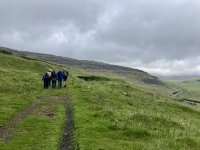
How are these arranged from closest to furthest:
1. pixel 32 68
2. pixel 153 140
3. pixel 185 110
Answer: pixel 153 140, pixel 185 110, pixel 32 68

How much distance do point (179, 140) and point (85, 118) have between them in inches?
398

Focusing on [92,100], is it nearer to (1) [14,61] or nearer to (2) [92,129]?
(2) [92,129]

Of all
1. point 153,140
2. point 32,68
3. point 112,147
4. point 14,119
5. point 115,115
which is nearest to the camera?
point 112,147

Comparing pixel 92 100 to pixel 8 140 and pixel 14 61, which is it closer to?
pixel 8 140

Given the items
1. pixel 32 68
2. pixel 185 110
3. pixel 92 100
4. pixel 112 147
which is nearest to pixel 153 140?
pixel 112 147

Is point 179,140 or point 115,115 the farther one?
point 115,115

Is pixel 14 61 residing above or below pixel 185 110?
above

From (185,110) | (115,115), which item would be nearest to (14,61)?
(185,110)

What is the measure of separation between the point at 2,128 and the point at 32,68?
93.3 meters

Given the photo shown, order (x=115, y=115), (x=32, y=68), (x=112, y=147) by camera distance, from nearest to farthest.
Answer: (x=112, y=147) < (x=115, y=115) < (x=32, y=68)

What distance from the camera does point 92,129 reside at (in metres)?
27.9

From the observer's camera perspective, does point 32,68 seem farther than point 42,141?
Yes

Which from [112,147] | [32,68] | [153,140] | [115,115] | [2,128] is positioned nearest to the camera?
[112,147]

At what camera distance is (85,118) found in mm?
32500
